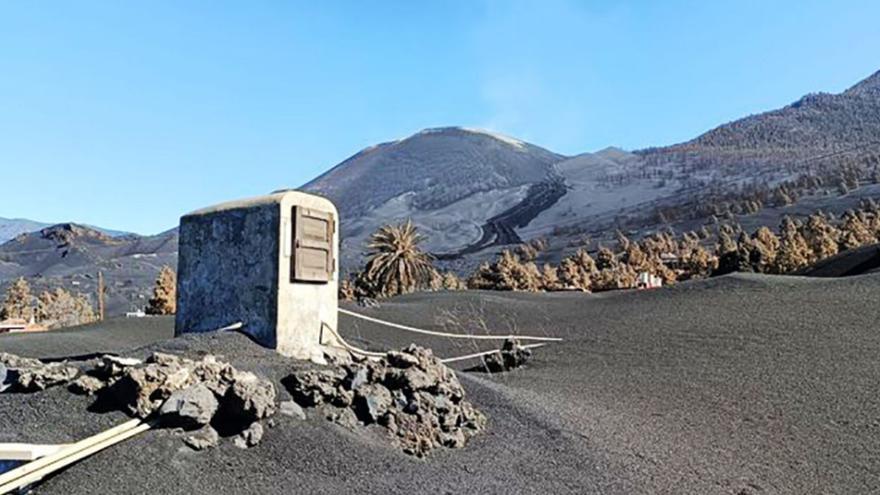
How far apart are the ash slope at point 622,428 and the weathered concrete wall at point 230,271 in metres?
0.33

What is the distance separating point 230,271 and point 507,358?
4634mm

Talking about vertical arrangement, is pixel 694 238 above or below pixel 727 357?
above

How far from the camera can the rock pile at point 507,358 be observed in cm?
934

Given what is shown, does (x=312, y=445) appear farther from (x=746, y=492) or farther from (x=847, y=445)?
(x=847, y=445)

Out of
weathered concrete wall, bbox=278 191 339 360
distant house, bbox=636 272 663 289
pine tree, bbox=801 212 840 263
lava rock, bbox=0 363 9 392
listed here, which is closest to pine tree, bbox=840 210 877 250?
pine tree, bbox=801 212 840 263

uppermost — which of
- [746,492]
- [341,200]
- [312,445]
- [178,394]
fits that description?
[341,200]

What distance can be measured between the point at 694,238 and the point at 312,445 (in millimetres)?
37191

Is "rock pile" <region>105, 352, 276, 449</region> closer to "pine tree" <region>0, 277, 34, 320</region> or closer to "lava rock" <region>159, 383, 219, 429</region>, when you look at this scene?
"lava rock" <region>159, 383, 219, 429</region>

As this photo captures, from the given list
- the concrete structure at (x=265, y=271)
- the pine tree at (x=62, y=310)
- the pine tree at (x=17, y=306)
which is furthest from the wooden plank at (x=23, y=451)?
the pine tree at (x=62, y=310)

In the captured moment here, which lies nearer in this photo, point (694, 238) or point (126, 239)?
point (694, 238)

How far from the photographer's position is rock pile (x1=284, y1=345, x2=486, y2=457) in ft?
16.2

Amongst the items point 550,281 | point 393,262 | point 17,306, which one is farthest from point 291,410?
point 17,306

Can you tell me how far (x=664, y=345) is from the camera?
10.5 metres

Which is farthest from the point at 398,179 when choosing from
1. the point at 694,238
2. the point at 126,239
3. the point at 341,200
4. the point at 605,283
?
the point at 605,283
